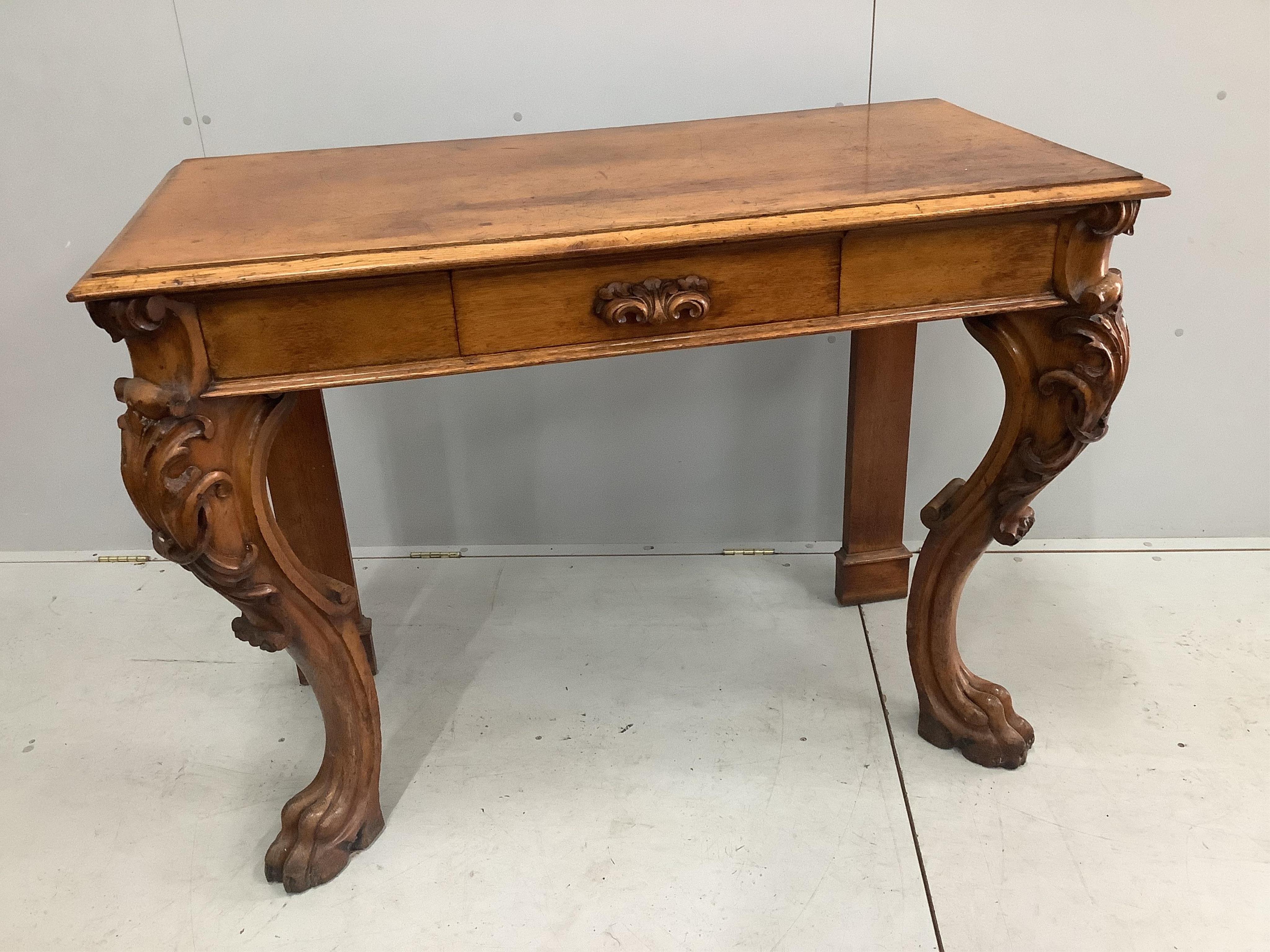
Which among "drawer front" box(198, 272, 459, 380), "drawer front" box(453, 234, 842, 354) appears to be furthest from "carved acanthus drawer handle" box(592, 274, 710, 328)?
"drawer front" box(198, 272, 459, 380)

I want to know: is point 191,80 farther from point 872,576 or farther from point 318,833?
point 872,576

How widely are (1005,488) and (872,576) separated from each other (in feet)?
2.02

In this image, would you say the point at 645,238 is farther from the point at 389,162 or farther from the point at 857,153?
the point at 389,162

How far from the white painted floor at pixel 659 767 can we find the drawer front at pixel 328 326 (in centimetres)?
79

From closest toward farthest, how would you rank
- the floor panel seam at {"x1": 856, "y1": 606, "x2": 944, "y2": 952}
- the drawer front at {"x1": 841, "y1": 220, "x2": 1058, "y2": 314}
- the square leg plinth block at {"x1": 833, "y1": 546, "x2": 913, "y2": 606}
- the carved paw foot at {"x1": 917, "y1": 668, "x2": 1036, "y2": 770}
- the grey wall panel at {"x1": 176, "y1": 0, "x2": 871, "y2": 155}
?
the drawer front at {"x1": 841, "y1": 220, "x2": 1058, "y2": 314} < the floor panel seam at {"x1": 856, "y1": 606, "x2": 944, "y2": 952} < the carved paw foot at {"x1": 917, "y1": 668, "x2": 1036, "y2": 770} < the grey wall panel at {"x1": 176, "y1": 0, "x2": 871, "y2": 155} < the square leg plinth block at {"x1": 833, "y1": 546, "x2": 913, "y2": 606}

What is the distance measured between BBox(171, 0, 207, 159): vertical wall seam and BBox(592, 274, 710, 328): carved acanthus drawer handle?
0.92m

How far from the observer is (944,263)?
131cm

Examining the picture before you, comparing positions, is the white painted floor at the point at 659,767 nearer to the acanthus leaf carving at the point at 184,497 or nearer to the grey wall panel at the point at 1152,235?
the grey wall panel at the point at 1152,235

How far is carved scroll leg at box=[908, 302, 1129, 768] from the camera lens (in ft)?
4.51

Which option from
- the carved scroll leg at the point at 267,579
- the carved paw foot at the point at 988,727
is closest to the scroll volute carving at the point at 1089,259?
the carved paw foot at the point at 988,727

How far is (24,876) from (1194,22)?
2.41 meters

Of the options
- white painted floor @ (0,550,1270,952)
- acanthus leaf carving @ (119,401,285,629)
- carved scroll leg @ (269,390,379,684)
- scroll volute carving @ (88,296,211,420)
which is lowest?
white painted floor @ (0,550,1270,952)

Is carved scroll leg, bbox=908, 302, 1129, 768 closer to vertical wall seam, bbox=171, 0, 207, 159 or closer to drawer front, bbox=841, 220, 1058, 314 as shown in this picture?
drawer front, bbox=841, 220, 1058, 314

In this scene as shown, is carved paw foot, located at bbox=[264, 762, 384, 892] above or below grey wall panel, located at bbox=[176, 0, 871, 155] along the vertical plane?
below
